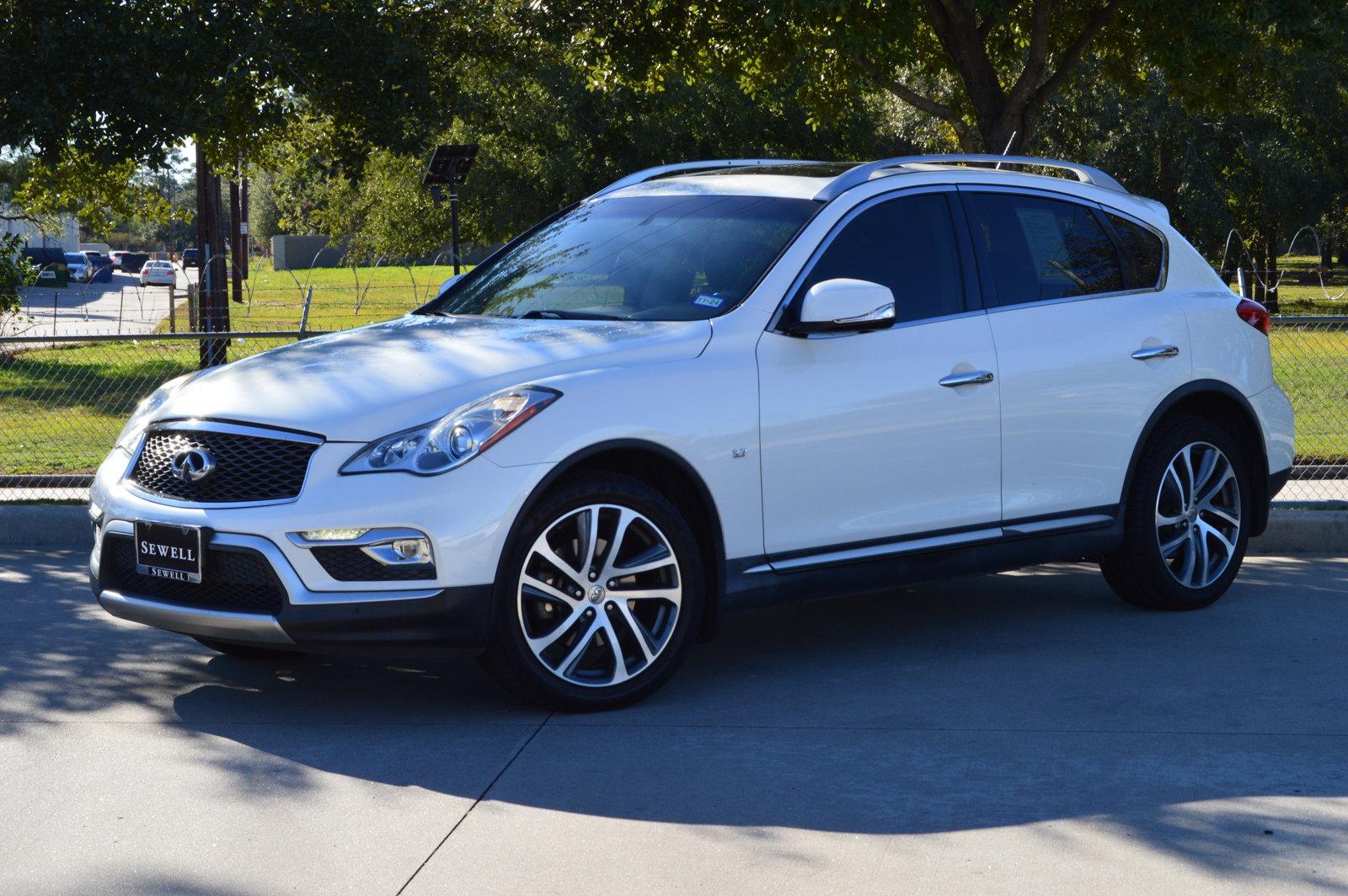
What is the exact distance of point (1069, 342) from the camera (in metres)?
6.71

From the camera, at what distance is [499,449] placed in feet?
17.0

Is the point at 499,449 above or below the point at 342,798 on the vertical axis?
above

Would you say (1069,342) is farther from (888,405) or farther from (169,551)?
(169,551)

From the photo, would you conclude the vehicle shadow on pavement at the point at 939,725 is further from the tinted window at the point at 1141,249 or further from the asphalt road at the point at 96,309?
the asphalt road at the point at 96,309

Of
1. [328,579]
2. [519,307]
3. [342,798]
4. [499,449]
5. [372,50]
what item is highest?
[372,50]

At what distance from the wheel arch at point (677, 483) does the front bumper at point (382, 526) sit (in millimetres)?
210

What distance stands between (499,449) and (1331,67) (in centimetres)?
3420

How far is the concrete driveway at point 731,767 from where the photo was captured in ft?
13.6

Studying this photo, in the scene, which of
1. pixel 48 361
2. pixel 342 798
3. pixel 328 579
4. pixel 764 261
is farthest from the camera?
pixel 48 361

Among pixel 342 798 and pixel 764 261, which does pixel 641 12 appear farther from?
pixel 342 798

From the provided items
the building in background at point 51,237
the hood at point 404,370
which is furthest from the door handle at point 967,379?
the building in background at point 51,237

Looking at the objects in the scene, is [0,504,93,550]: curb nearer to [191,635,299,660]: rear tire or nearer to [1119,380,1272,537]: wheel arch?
[191,635,299,660]: rear tire

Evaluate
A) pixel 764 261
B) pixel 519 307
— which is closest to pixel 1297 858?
pixel 764 261

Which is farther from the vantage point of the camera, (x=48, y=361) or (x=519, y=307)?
(x=48, y=361)
